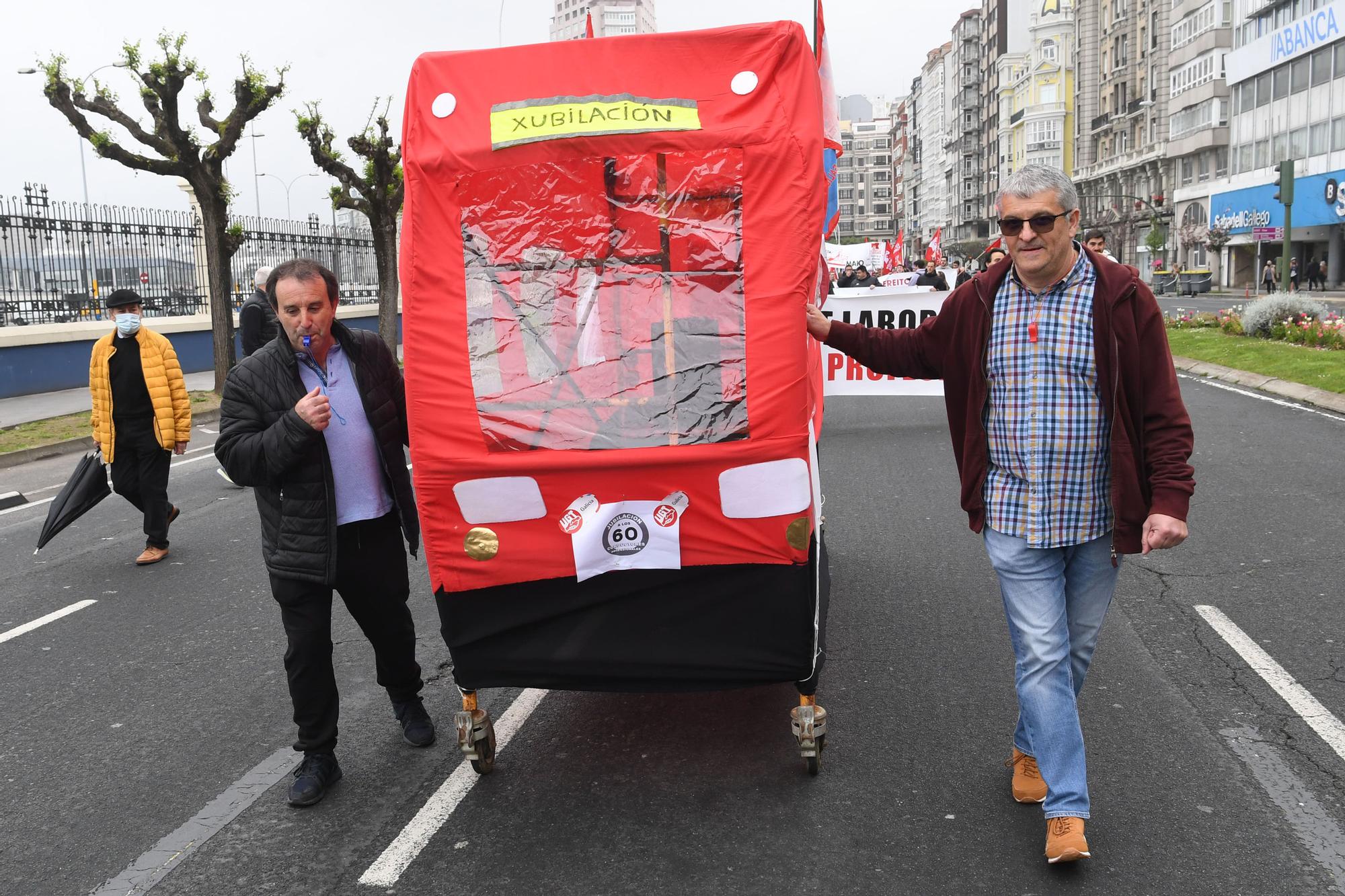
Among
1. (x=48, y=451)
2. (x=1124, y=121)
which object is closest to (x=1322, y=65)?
(x=1124, y=121)

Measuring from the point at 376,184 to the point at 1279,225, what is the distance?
46972 mm

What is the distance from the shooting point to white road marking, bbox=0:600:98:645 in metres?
6.42

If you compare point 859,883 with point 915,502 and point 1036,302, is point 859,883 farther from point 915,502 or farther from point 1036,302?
point 915,502

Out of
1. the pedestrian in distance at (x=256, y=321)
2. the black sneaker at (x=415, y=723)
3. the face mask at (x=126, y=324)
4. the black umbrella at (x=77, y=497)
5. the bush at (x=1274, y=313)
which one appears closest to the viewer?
the black sneaker at (x=415, y=723)

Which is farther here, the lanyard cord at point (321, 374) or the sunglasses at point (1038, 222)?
the lanyard cord at point (321, 374)

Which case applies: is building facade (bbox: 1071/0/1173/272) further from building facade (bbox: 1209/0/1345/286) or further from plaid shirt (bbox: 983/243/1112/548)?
plaid shirt (bbox: 983/243/1112/548)

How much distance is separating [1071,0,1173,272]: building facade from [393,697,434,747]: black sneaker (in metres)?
70.9

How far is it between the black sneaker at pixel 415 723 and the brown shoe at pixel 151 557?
4.20 m

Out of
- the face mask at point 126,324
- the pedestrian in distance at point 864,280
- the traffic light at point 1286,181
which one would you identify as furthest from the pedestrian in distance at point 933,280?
the face mask at point 126,324

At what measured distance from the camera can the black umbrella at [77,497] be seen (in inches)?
307

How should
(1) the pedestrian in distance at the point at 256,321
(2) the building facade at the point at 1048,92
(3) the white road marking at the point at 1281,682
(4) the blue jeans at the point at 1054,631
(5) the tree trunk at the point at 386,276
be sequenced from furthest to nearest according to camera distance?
(2) the building facade at the point at 1048,92 < (5) the tree trunk at the point at 386,276 < (1) the pedestrian in distance at the point at 256,321 < (3) the white road marking at the point at 1281,682 < (4) the blue jeans at the point at 1054,631

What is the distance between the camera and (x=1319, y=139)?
5334 centimetres

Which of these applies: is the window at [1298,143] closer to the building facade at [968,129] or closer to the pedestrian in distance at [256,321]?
the pedestrian in distance at [256,321]

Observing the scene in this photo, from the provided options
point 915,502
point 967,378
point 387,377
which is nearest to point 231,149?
point 915,502
